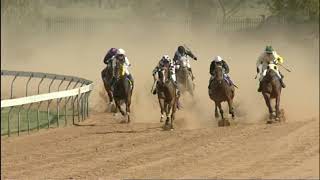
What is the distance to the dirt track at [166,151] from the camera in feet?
22.2

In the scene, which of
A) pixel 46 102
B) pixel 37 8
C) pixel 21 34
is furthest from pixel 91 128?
pixel 37 8

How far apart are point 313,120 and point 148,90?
3.14 metres

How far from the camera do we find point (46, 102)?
11539mm

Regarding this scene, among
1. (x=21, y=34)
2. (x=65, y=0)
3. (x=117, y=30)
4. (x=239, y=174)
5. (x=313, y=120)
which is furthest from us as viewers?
(x=313, y=120)

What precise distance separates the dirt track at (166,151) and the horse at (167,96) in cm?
35

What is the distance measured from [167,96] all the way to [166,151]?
258cm

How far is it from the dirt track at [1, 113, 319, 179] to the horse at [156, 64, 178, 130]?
352 mm

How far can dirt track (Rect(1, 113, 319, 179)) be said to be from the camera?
6.78 m

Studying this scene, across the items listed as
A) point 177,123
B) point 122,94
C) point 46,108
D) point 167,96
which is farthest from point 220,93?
point 46,108

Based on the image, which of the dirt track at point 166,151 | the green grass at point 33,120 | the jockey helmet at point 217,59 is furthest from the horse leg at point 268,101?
the jockey helmet at point 217,59

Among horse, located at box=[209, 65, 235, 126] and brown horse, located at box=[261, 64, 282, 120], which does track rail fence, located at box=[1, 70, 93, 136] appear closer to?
horse, located at box=[209, 65, 235, 126]

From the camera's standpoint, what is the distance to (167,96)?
36.9ft

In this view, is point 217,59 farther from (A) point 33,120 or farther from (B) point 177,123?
(A) point 33,120

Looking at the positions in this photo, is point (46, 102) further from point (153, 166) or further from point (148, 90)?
point (153, 166)
